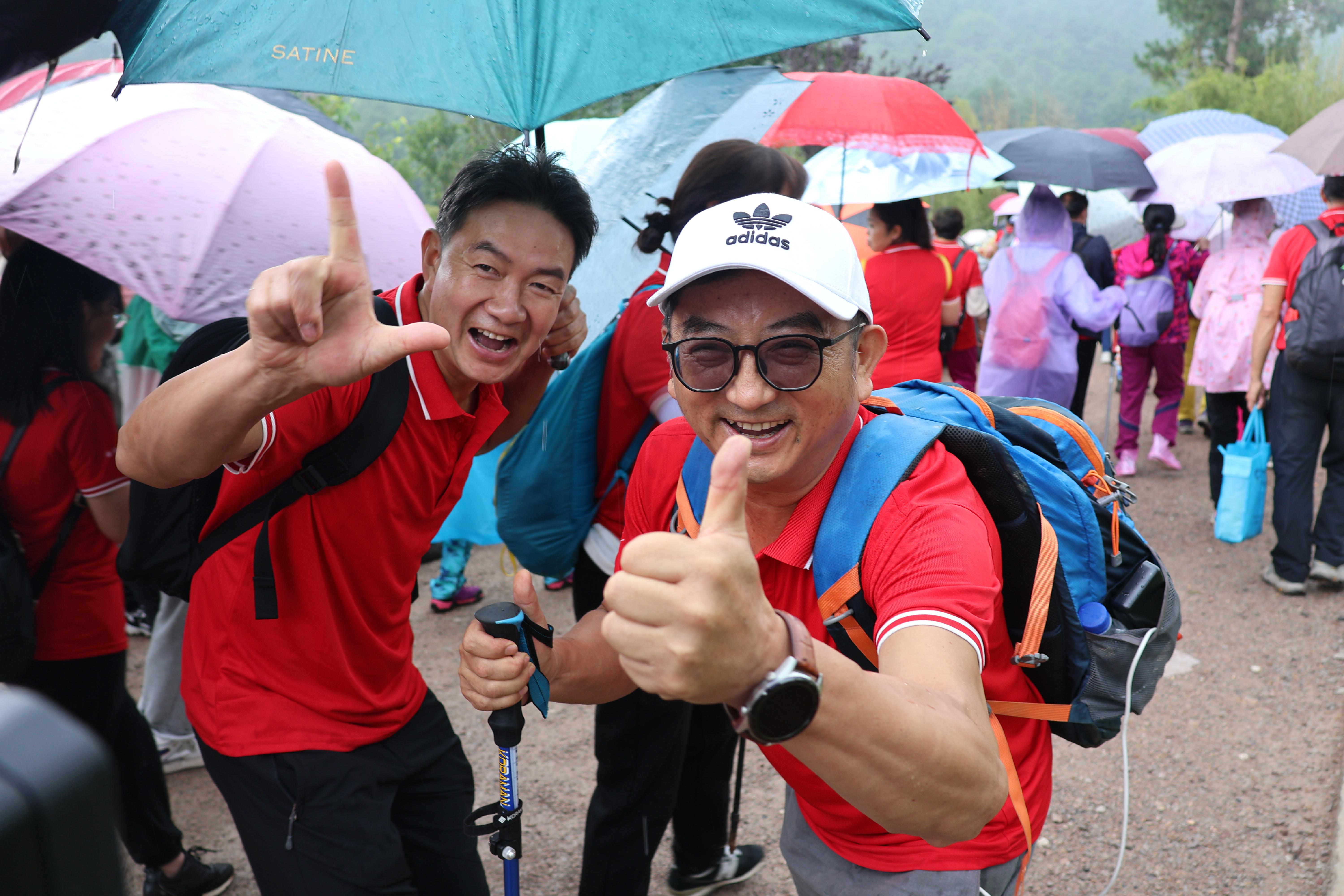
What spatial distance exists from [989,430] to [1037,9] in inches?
A: 6804

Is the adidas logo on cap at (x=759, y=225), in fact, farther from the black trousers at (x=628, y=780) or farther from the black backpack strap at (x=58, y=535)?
the black backpack strap at (x=58, y=535)

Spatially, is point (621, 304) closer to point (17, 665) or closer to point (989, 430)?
point (989, 430)

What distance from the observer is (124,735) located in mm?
3061

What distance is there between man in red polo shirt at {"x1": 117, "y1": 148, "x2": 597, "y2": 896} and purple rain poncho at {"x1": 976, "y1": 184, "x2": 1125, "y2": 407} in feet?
15.7

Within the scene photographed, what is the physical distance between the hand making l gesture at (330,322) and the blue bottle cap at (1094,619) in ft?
4.35

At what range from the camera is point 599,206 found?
321 cm

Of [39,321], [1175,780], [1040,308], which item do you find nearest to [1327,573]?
[1040,308]

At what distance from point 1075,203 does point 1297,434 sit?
3202 millimetres

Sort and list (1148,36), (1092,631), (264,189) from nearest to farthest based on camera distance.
A: (1092,631)
(264,189)
(1148,36)

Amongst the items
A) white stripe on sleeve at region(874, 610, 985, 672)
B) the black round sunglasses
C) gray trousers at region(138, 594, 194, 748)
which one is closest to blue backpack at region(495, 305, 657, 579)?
A: the black round sunglasses

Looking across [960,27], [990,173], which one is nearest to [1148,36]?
[960,27]

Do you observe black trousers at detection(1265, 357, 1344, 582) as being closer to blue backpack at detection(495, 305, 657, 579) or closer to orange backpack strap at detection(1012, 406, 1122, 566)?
orange backpack strap at detection(1012, 406, 1122, 566)

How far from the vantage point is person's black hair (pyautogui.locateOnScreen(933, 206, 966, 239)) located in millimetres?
8617

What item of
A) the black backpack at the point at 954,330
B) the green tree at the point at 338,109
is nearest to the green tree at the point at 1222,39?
the black backpack at the point at 954,330
